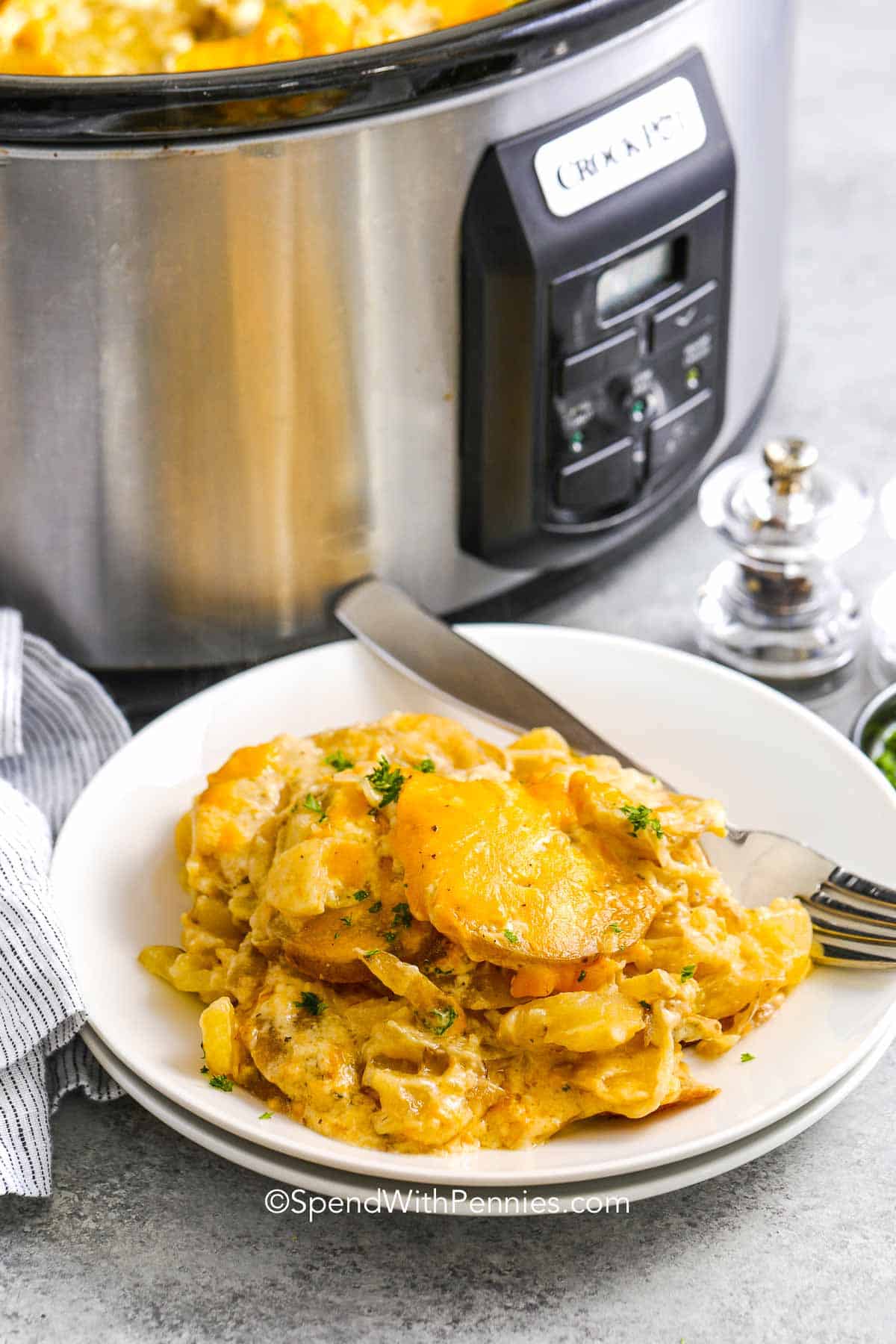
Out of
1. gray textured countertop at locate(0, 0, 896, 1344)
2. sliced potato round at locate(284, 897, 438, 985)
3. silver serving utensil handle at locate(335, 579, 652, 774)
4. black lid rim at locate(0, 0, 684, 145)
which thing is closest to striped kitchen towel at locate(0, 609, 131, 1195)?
gray textured countertop at locate(0, 0, 896, 1344)

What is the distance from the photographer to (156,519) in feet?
4.16

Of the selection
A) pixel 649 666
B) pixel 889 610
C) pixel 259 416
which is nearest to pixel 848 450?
pixel 889 610

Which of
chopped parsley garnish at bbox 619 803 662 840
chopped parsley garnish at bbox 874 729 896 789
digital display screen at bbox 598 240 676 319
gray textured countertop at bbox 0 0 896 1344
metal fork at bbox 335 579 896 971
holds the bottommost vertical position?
gray textured countertop at bbox 0 0 896 1344

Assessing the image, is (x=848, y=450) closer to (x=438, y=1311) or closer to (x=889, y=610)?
(x=889, y=610)

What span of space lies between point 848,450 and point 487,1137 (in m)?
0.93

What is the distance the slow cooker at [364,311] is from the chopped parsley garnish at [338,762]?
0.78ft

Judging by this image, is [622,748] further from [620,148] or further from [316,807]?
[620,148]

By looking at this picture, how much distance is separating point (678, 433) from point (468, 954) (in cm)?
58

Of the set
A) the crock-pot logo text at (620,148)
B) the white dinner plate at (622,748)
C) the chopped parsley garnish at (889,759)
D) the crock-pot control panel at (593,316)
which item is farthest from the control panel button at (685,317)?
the chopped parsley garnish at (889,759)

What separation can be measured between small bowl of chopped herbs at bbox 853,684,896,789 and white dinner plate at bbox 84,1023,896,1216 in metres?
0.34

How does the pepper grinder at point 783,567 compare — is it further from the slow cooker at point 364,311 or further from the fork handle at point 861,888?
the fork handle at point 861,888

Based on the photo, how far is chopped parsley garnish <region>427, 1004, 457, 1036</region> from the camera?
980 millimetres

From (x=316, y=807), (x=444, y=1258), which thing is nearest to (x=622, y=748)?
(x=316, y=807)

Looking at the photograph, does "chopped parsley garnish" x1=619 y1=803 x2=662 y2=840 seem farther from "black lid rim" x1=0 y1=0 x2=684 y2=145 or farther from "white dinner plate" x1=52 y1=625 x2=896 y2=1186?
"black lid rim" x1=0 y1=0 x2=684 y2=145
